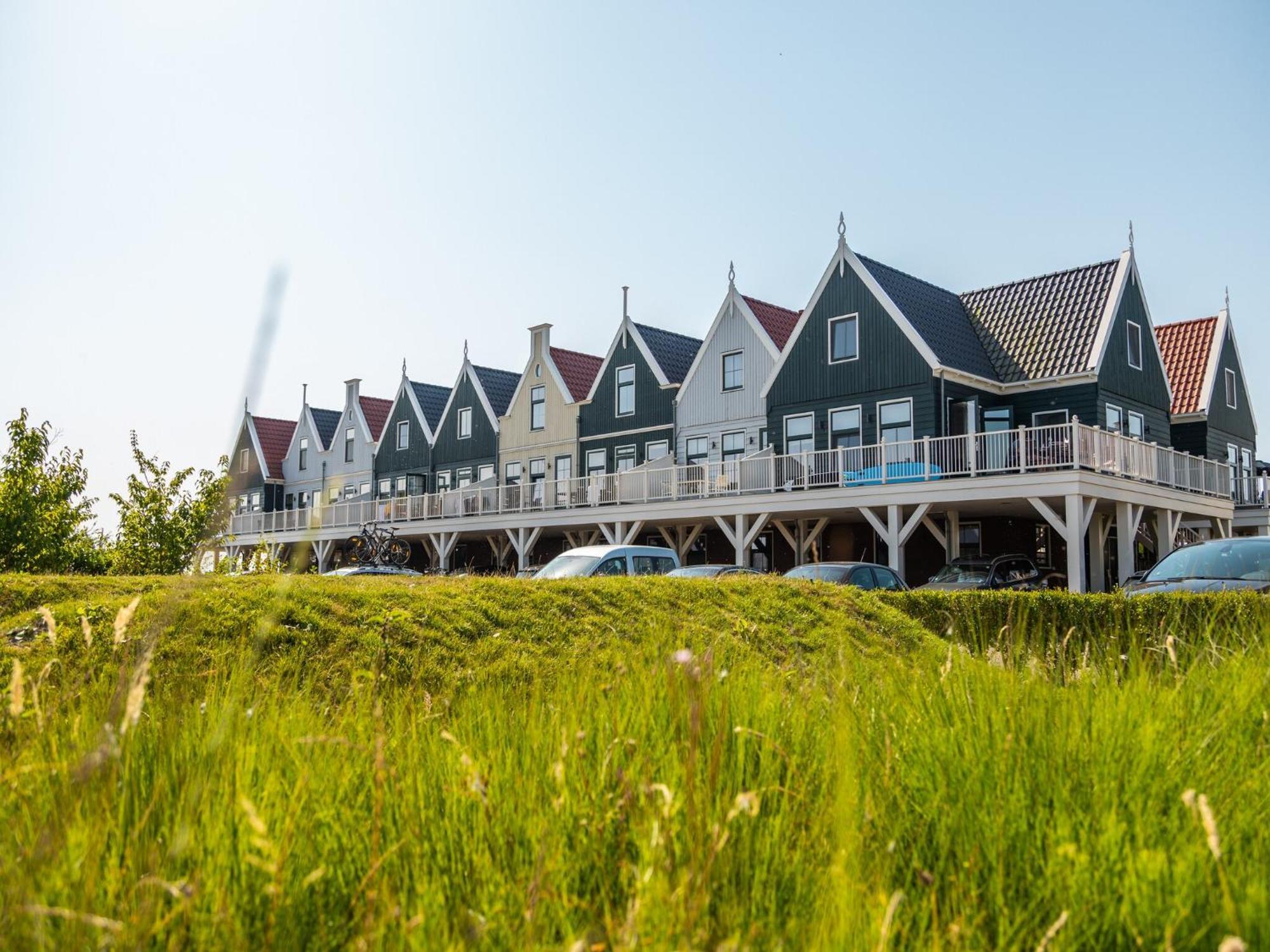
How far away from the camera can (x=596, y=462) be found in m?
41.7

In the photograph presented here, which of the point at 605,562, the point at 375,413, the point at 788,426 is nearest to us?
the point at 605,562

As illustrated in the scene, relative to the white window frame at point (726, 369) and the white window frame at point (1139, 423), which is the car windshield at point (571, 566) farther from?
Answer: the white window frame at point (1139, 423)

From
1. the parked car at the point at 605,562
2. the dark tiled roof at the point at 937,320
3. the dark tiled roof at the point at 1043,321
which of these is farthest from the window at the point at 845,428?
the parked car at the point at 605,562

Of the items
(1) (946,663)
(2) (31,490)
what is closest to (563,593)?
(1) (946,663)

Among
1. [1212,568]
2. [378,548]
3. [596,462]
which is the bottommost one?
[1212,568]

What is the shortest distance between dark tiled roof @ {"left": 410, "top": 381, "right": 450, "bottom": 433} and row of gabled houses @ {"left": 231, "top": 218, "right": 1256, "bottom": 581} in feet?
9.84

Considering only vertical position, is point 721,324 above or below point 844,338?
above

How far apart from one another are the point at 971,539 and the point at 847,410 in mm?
5132

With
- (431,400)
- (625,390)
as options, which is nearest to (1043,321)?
(625,390)

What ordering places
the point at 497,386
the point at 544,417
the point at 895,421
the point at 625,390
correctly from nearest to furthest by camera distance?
→ the point at 895,421 → the point at 625,390 → the point at 544,417 → the point at 497,386

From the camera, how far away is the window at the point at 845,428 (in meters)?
31.6

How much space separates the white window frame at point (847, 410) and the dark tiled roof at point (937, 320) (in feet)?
8.95

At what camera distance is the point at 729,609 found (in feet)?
40.0

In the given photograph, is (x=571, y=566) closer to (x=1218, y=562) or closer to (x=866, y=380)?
(x=1218, y=562)
